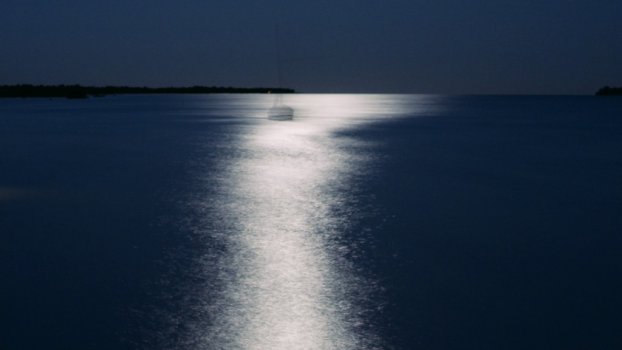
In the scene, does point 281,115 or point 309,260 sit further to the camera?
point 281,115

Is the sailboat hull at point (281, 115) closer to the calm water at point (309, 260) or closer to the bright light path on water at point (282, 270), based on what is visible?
the calm water at point (309, 260)

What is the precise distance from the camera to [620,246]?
11.0 metres

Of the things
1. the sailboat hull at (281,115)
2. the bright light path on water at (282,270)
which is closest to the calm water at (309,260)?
the bright light path on water at (282,270)

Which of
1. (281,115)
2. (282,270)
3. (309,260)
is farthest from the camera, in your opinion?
(281,115)

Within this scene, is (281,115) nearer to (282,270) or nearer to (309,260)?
(309,260)

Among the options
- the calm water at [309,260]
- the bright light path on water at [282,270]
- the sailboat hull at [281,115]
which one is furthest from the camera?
the sailboat hull at [281,115]

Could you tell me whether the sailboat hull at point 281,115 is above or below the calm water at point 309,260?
below

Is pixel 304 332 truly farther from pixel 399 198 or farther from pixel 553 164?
pixel 553 164

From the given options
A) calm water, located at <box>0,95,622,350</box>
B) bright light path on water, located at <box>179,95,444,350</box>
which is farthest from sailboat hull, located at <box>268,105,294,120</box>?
bright light path on water, located at <box>179,95,444,350</box>

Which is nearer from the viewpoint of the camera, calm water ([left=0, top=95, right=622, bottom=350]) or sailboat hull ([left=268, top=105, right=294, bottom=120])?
calm water ([left=0, top=95, right=622, bottom=350])

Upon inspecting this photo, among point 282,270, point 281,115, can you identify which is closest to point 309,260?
point 282,270

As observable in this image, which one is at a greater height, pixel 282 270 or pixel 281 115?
pixel 282 270

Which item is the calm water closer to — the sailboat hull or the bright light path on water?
the bright light path on water

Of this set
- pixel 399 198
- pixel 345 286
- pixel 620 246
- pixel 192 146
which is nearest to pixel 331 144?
pixel 192 146
